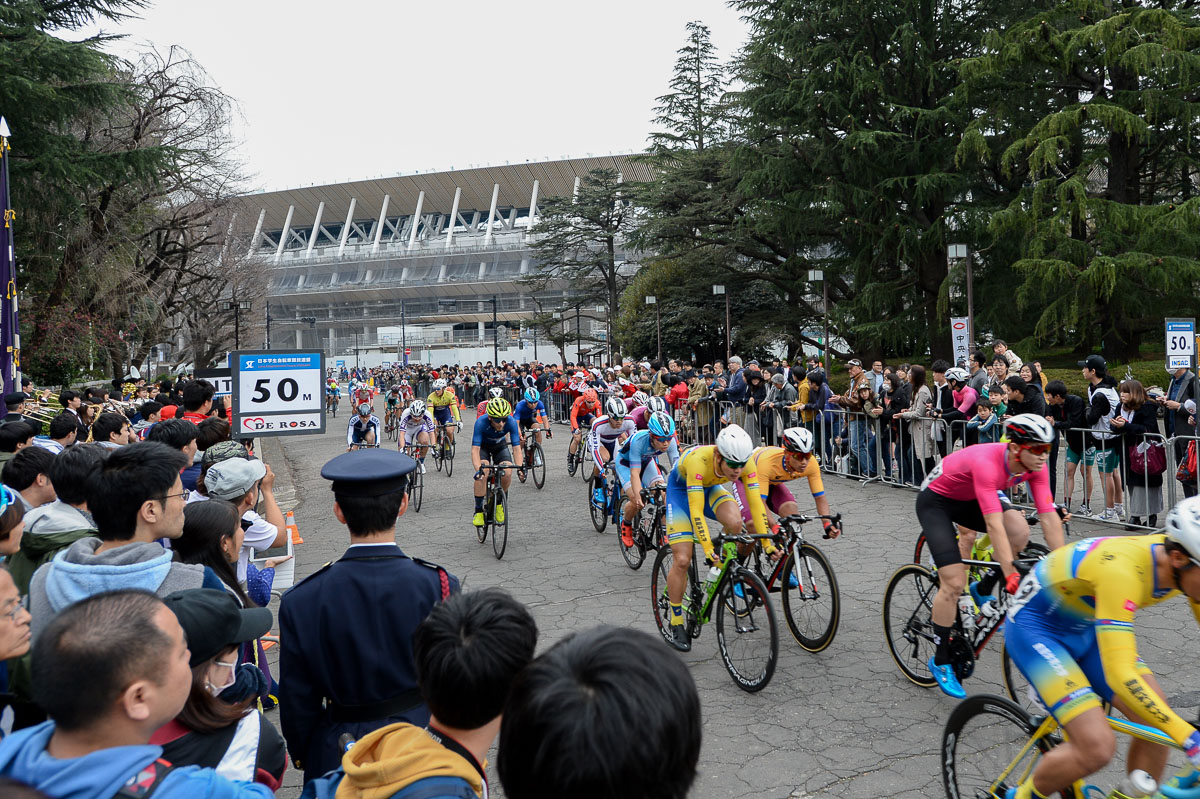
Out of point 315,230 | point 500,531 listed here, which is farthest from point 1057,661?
point 315,230

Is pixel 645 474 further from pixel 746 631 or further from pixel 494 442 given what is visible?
pixel 746 631

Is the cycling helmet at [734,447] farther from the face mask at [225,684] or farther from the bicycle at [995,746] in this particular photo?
the face mask at [225,684]

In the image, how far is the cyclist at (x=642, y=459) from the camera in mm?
8344

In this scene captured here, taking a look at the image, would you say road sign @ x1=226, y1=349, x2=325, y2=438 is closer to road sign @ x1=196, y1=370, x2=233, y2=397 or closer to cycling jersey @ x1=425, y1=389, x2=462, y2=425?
road sign @ x1=196, y1=370, x2=233, y2=397

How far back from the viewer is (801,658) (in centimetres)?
662

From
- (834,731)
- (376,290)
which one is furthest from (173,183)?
(376,290)

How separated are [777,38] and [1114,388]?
2170 cm

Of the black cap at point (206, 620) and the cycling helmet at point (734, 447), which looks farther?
the cycling helmet at point (734, 447)

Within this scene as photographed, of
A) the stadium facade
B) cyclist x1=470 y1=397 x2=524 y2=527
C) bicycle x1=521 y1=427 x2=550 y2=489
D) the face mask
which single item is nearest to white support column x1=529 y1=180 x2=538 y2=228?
the stadium facade

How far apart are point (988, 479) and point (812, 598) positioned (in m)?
1.73

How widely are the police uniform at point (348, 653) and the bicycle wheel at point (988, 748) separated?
7.64 ft

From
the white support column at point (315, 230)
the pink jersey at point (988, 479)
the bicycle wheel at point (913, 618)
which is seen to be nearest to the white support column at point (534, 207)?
the white support column at point (315, 230)

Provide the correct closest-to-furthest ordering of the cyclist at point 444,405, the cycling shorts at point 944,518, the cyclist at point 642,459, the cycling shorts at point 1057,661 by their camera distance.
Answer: the cycling shorts at point 1057,661 → the cycling shorts at point 944,518 → the cyclist at point 642,459 → the cyclist at point 444,405

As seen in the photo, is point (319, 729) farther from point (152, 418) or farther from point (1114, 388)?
point (1114, 388)
